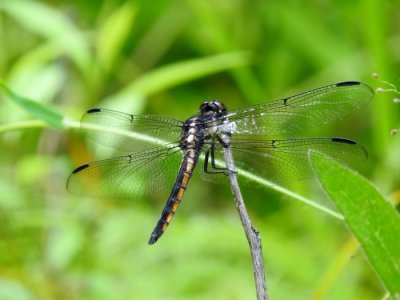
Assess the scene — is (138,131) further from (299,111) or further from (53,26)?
(53,26)

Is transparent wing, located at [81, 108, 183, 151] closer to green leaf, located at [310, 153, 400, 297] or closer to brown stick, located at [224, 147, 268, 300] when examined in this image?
brown stick, located at [224, 147, 268, 300]

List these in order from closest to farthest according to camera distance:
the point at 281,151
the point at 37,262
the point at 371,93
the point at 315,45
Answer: the point at 371,93 → the point at 281,151 → the point at 37,262 → the point at 315,45

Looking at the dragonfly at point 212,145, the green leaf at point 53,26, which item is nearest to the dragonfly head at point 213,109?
the dragonfly at point 212,145

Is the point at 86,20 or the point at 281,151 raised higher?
the point at 86,20

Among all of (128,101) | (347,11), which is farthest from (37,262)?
(347,11)

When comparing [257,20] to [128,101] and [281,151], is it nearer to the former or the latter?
[128,101]

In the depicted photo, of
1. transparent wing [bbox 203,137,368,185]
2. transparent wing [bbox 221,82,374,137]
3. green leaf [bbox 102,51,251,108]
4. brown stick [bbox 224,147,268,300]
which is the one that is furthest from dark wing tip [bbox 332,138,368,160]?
green leaf [bbox 102,51,251,108]

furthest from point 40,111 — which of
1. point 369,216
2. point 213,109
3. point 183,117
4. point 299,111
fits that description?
point 183,117
